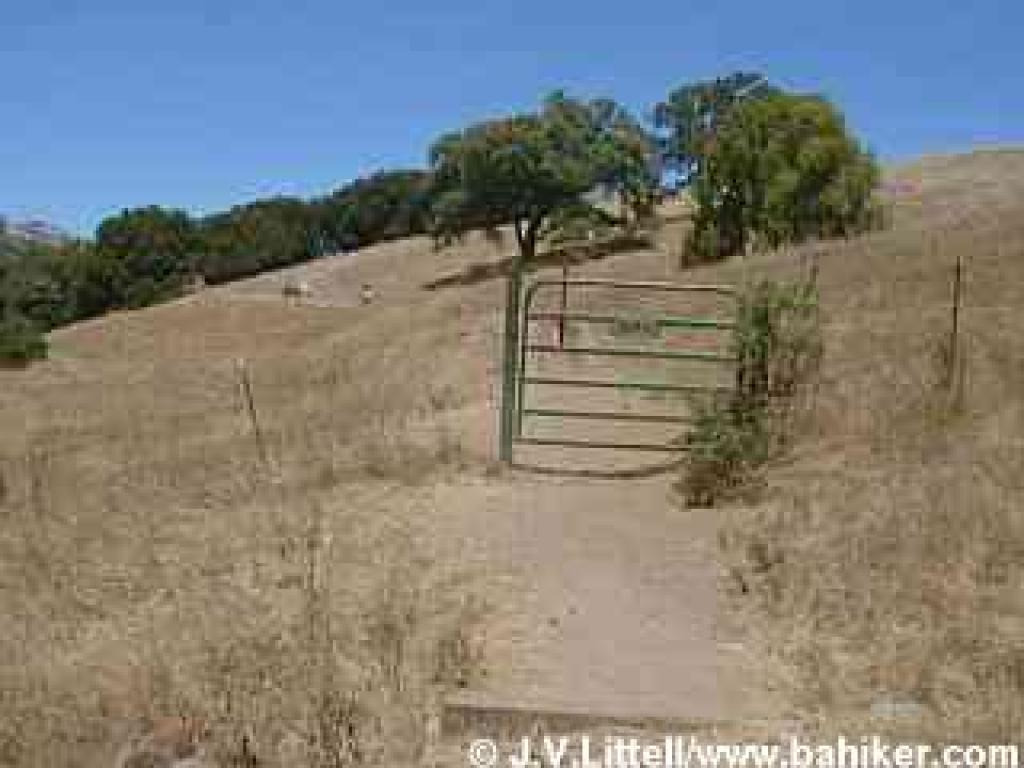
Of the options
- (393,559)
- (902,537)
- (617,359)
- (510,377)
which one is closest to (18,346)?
(617,359)

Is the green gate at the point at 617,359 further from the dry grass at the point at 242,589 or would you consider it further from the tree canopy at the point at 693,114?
the tree canopy at the point at 693,114

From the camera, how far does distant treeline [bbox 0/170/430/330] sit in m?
101

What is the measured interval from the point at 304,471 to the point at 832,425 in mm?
4822

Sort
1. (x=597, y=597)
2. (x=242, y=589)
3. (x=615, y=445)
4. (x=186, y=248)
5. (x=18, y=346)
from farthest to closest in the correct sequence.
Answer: (x=186, y=248) → (x=18, y=346) → (x=615, y=445) → (x=242, y=589) → (x=597, y=597)

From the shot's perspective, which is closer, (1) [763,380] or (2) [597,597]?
(2) [597,597]

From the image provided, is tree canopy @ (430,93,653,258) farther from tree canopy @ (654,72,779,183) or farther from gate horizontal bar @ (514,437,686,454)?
gate horizontal bar @ (514,437,686,454)

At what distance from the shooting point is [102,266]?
10062 cm

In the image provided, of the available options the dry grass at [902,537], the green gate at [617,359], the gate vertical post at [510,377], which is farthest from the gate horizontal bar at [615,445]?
the dry grass at [902,537]

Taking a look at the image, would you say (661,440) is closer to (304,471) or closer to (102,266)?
(304,471)

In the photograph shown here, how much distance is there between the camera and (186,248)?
10494cm

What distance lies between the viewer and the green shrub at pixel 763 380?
37.7ft

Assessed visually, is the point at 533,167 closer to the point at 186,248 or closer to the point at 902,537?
the point at 186,248

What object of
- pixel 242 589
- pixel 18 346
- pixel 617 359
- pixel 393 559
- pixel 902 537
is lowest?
pixel 18 346

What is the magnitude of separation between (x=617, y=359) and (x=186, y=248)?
90.3 metres
